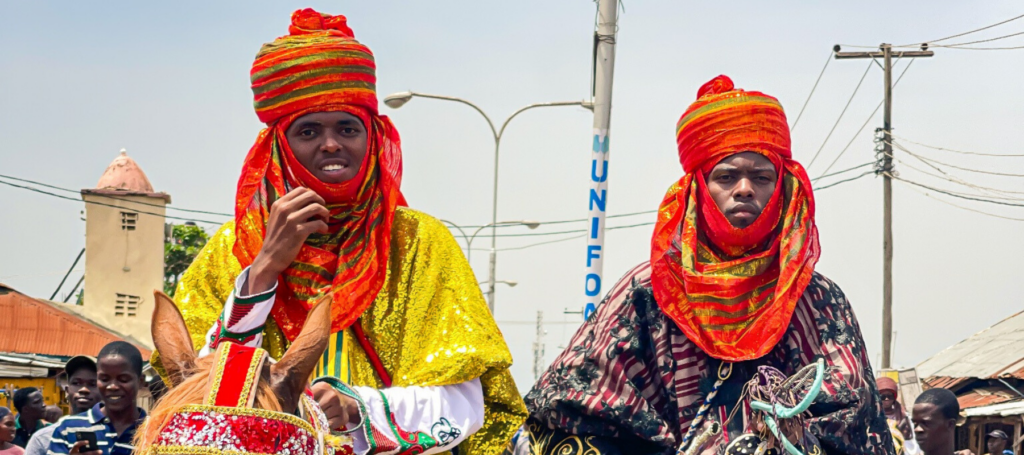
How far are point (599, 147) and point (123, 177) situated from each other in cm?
2618

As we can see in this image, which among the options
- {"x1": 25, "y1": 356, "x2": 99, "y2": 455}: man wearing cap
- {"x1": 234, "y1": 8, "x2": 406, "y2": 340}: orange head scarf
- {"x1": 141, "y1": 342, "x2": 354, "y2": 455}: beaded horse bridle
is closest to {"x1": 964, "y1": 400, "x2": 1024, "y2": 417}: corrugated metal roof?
{"x1": 25, "y1": 356, "x2": 99, "y2": 455}: man wearing cap

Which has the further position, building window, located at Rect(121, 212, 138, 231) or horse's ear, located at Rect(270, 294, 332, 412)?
building window, located at Rect(121, 212, 138, 231)

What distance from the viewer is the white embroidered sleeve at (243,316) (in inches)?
169

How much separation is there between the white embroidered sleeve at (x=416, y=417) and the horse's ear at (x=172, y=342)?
2.20 feet

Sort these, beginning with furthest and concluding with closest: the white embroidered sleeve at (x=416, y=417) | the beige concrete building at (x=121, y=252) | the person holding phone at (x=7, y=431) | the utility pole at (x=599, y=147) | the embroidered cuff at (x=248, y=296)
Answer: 1. the beige concrete building at (x=121, y=252)
2. the person holding phone at (x=7, y=431)
3. the utility pole at (x=599, y=147)
4. the embroidered cuff at (x=248, y=296)
5. the white embroidered sleeve at (x=416, y=417)

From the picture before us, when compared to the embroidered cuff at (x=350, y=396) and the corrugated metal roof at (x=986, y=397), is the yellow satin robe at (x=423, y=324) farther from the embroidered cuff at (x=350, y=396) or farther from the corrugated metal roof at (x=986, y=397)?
the corrugated metal roof at (x=986, y=397)

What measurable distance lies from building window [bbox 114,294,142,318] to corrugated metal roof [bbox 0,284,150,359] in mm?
1815

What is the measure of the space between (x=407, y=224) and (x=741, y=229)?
1.19m

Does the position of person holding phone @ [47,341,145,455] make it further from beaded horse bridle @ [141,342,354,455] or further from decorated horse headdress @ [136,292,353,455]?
beaded horse bridle @ [141,342,354,455]

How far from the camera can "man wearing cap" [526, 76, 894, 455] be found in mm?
4992

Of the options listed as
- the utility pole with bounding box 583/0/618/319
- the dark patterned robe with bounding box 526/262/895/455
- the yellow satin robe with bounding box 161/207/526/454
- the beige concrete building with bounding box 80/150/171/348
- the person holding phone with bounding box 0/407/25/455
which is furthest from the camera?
the beige concrete building with bounding box 80/150/171/348

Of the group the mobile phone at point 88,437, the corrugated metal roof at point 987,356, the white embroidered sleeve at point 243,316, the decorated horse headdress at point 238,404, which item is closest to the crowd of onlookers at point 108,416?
the mobile phone at point 88,437

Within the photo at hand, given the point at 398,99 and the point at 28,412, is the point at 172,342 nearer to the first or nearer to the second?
the point at 28,412

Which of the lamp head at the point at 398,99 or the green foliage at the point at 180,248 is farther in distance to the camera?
the green foliage at the point at 180,248
